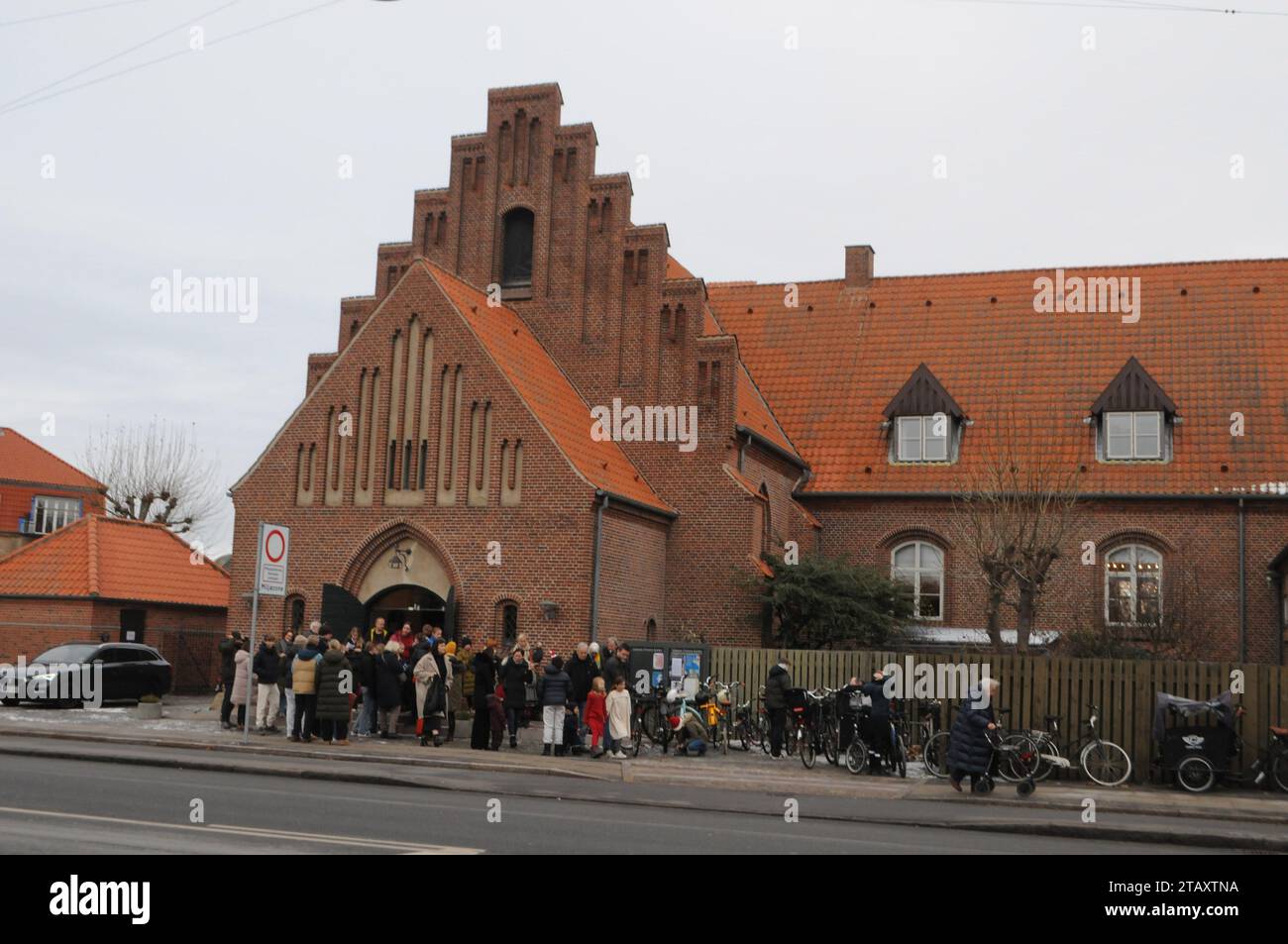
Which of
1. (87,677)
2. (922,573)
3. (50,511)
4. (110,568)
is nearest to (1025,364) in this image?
(922,573)

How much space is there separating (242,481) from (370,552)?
12.5 ft

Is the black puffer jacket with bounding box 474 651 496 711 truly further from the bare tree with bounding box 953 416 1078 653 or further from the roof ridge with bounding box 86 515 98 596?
the roof ridge with bounding box 86 515 98 596

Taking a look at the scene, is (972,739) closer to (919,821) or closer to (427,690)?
(919,821)

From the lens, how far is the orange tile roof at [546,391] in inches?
1099

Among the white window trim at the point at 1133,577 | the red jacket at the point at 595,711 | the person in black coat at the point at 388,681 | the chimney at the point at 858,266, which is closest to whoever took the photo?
the red jacket at the point at 595,711

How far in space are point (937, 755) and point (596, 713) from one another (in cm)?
567

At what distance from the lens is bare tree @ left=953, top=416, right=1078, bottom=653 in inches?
1116

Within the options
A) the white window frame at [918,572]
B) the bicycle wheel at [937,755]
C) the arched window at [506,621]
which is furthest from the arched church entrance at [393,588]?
the white window frame at [918,572]

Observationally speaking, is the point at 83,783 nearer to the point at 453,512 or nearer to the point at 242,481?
the point at 453,512

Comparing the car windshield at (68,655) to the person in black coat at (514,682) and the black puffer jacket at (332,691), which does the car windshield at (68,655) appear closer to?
the black puffer jacket at (332,691)

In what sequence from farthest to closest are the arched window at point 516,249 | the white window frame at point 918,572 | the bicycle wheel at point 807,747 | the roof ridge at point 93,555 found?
the roof ridge at point 93,555
the white window frame at point 918,572
the arched window at point 516,249
the bicycle wheel at point 807,747

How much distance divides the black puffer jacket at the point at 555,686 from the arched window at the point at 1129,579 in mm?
15848

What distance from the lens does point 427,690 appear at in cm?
2322
